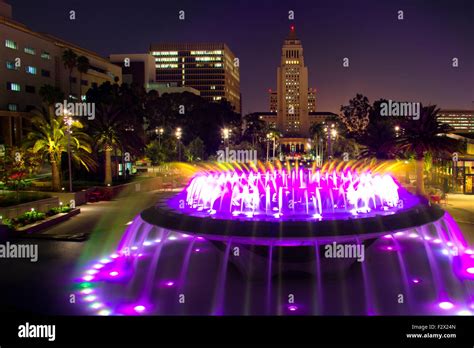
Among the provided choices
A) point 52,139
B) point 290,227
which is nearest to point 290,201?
point 290,227

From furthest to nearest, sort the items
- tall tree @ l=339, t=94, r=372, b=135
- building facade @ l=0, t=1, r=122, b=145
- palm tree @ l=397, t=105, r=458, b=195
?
tall tree @ l=339, t=94, r=372, b=135 → building facade @ l=0, t=1, r=122, b=145 → palm tree @ l=397, t=105, r=458, b=195

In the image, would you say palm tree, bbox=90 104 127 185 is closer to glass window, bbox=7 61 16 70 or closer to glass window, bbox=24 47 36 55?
glass window, bbox=7 61 16 70

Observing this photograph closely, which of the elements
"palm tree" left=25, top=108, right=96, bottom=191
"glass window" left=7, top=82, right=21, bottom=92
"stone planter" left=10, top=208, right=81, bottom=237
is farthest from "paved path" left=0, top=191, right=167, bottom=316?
"glass window" left=7, top=82, right=21, bottom=92

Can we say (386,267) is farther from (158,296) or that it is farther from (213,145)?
(213,145)

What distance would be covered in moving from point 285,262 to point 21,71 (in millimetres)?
61352

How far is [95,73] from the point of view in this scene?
87.1 meters

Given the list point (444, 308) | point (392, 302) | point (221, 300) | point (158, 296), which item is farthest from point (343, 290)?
point (158, 296)

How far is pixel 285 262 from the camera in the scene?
1459 cm

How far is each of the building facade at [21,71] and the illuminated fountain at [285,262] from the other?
4592 cm

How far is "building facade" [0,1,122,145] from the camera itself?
6153 cm

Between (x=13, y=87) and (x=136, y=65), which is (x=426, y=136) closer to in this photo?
(x=13, y=87)

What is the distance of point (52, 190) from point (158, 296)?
23787mm

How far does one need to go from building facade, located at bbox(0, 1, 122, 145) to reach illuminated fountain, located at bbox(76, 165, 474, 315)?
151 feet

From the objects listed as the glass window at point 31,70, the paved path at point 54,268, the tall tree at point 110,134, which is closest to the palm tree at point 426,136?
the paved path at point 54,268
